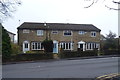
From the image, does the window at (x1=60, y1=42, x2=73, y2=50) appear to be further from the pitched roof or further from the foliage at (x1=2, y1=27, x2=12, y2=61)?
the foliage at (x1=2, y1=27, x2=12, y2=61)

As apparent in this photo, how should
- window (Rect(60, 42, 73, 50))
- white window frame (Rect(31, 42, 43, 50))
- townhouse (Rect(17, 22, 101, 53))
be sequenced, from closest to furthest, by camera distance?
townhouse (Rect(17, 22, 101, 53)), white window frame (Rect(31, 42, 43, 50)), window (Rect(60, 42, 73, 50))

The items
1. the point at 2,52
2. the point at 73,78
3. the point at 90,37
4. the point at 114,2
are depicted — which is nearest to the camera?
the point at 114,2

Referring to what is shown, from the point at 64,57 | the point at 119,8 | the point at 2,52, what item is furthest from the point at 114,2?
the point at 64,57

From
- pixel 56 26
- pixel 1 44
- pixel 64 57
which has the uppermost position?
pixel 56 26

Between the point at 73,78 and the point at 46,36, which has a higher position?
the point at 46,36

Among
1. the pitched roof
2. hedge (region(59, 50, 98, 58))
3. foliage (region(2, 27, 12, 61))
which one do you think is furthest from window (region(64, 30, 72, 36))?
foliage (region(2, 27, 12, 61))

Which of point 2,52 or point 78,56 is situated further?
point 78,56

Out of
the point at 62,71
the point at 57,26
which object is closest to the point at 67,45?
the point at 57,26

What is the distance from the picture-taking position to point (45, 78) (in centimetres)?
1058

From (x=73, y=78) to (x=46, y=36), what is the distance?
31.2 m

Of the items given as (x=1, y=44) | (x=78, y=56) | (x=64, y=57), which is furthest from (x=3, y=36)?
(x=78, y=56)

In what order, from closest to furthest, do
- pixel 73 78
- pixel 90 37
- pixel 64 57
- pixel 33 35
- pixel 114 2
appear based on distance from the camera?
pixel 114 2 < pixel 73 78 < pixel 64 57 < pixel 33 35 < pixel 90 37

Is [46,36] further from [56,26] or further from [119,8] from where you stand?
[119,8]

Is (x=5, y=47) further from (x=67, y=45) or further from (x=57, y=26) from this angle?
(x=57, y=26)
